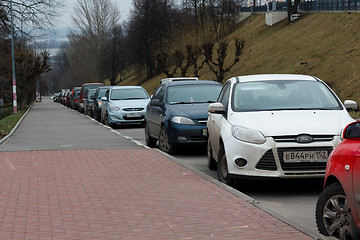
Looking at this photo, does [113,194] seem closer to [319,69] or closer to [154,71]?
[319,69]

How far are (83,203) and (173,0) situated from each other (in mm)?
94040

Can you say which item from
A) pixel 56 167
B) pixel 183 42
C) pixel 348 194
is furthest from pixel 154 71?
pixel 348 194

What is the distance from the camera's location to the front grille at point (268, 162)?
8.62m

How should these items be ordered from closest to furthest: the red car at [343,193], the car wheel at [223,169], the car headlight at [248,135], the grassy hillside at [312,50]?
1. the red car at [343,193]
2. the car headlight at [248,135]
3. the car wheel at [223,169]
4. the grassy hillside at [312,50]

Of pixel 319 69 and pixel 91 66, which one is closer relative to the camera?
pixel 319 69

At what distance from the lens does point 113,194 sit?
8.48 meters

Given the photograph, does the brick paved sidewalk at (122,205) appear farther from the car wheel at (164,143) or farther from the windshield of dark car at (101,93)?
the windshield of dark car at (101,93)

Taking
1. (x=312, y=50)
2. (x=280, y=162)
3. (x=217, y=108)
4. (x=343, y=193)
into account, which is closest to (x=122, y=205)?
(x=280, y=162)

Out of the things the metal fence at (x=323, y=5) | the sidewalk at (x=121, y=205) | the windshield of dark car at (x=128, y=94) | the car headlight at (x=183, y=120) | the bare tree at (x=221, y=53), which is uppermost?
the metal fence at (x=323, y=5)

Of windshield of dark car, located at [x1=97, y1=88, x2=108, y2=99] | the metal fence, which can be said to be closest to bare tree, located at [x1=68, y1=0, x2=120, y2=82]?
the metal fence

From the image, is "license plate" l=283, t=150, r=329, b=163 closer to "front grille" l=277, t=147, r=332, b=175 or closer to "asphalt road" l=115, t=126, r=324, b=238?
"front grille" l=277, t=147, r=332, b=175

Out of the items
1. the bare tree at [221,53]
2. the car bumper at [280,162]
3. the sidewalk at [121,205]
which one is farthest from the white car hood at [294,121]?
the bare tree at [221,53]

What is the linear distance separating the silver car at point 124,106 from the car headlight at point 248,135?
1564cm

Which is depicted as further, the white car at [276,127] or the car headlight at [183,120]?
the car headlight at [183,120]
